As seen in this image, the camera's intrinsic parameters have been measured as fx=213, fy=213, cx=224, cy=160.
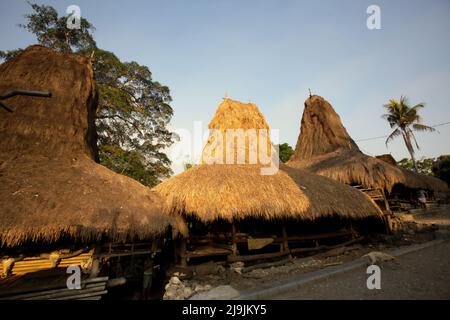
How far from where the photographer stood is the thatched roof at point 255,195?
18.9 feet

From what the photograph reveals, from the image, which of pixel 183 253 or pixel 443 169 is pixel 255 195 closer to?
pixel 183 253

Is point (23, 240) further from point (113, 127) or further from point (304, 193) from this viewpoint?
point (113, 127)

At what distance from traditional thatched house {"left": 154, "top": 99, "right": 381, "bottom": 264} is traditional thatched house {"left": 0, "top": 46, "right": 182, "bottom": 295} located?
1.10m

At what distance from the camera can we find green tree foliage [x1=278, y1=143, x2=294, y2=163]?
2252 cm

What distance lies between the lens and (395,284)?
399 cm

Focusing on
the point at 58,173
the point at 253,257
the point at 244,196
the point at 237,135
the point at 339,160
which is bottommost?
the point at 253,257

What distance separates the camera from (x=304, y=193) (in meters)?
6.63

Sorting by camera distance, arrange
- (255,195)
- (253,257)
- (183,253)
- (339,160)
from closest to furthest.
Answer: (183,253) < (255,195) < (253,257) < (339,160)

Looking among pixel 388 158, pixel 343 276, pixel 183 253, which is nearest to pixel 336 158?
pixel 388 158

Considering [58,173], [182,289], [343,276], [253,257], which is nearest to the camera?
[182,289]

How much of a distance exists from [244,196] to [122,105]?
947 cm

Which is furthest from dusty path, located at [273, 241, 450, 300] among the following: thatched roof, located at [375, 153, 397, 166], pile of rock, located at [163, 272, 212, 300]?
thatched roof, located at [375, 153, 397, 166]
